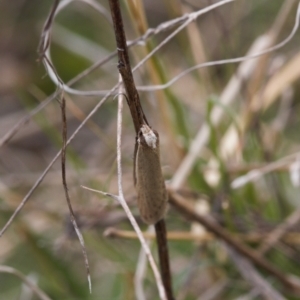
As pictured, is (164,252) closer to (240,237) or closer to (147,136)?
(147,136)

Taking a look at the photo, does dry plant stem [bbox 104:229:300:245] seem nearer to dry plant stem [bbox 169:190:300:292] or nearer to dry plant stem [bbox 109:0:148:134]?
dry plant stem [bbox 169:190:300:292]

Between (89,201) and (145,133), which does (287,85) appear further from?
(145,133)

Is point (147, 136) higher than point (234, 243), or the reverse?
point (147, 136)

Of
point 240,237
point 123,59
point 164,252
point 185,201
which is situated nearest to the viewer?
point 123,59

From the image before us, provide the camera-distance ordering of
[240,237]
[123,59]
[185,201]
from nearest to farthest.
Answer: [123,59]
[185,201]
[240,237]

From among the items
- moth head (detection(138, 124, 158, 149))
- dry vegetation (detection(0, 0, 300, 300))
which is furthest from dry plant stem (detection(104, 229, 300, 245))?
moth head (detection(138, 124, 158, 149))

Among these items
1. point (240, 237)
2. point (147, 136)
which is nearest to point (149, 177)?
point (147, 136)

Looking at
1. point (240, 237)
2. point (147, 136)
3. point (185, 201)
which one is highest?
point (147, 136)

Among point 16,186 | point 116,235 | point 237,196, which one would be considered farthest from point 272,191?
point 16,186

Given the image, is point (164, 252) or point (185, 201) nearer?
point (164, 252)
